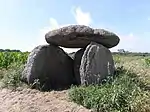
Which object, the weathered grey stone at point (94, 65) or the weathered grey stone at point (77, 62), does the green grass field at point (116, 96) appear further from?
the weathered grey stone at point (77, 62)

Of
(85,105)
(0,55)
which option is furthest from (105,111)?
(0,55)

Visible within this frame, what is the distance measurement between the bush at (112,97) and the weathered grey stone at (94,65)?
52 cm

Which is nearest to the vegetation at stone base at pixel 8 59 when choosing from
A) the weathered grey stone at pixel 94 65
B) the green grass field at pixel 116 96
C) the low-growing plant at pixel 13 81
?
the low-growing plant at pixel 13 81

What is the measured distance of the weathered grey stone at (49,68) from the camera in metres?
8.84

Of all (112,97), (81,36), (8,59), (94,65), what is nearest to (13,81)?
(81,36)

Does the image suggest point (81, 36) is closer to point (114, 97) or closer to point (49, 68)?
point (49, 68)

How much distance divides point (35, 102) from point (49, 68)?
2.39m

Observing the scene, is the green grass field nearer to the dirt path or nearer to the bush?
the bush

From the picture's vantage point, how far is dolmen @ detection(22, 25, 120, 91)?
8.12 m

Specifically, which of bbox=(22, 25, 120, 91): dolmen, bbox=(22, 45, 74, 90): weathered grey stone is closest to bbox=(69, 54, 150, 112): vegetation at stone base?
bbox=(22, 25, 120, 91): dolmen

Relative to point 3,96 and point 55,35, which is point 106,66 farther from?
point 3,96

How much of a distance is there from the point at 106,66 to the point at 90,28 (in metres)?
1.24

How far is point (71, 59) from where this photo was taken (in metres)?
9.92

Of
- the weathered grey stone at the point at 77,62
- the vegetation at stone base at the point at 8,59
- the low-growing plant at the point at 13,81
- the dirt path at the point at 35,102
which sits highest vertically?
the vegetation at stone base at the point at 8,59
